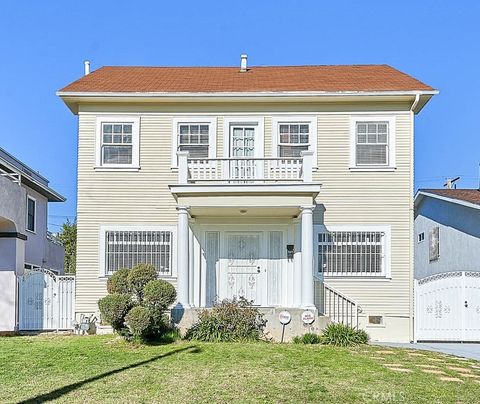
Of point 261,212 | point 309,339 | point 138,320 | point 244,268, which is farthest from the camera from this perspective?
point 244,268

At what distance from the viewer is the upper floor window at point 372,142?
1642 cm

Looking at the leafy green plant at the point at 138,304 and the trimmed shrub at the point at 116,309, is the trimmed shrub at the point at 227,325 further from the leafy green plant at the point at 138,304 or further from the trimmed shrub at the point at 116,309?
the trimmed shrub at the point at 116,309

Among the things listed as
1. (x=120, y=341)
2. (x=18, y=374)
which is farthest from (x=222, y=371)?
(x=120, y=341)

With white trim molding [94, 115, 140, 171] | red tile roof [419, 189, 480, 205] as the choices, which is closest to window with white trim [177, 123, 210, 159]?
white trim molding [94, 115, 140, 171]

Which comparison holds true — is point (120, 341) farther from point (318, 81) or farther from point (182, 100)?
point (318, 81)

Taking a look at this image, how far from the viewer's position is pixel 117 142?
54.8 feet

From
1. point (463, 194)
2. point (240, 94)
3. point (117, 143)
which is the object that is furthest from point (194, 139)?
point (463, 194)

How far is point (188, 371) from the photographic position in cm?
985

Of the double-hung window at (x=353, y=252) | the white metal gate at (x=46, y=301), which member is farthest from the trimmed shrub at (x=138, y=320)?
the double-hung window at (x=353, y=252)

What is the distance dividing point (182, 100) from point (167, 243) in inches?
158

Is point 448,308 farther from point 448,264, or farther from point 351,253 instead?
point 448,264

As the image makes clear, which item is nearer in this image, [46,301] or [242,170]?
[242,170]

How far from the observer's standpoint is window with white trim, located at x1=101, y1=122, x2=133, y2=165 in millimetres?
16672

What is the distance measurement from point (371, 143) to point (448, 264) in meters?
6.60
